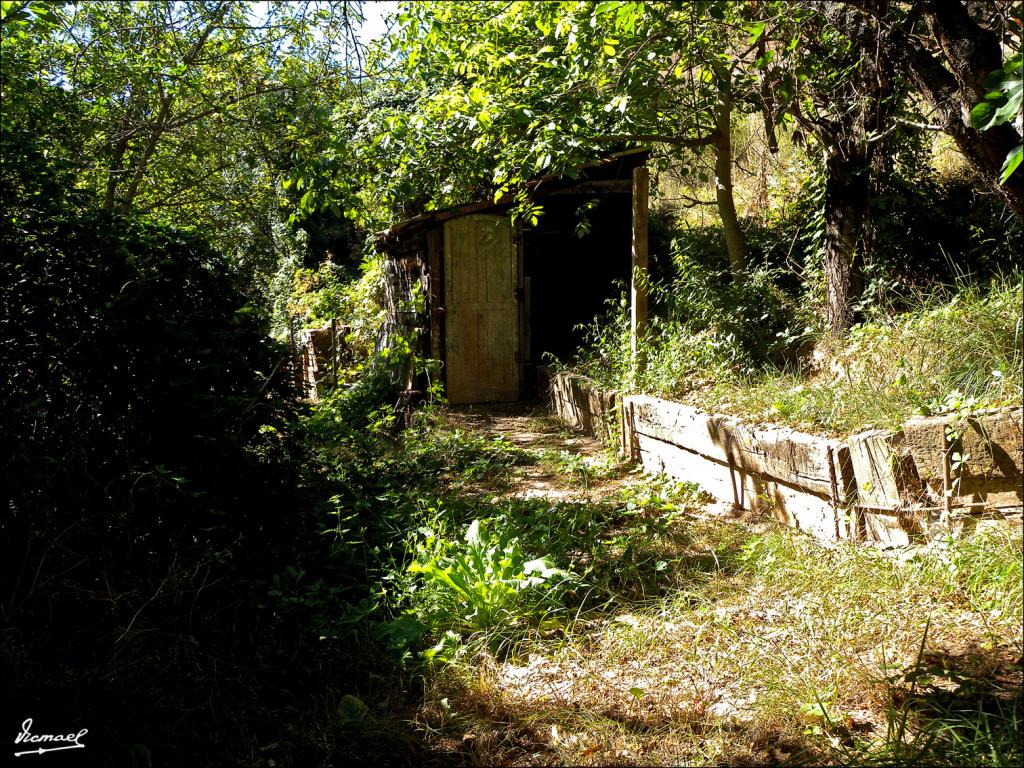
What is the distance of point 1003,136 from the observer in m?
4.37

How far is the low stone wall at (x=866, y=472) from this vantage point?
3.61 meters

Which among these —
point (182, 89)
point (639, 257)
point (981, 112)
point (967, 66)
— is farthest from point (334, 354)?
point (981, 112)

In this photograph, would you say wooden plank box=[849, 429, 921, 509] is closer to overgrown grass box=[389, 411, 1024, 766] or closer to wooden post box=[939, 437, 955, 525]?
wooden post box=[939, 437, 955, 525]

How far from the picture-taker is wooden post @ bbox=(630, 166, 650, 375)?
743cm

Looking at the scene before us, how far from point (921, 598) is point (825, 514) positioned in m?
1.00

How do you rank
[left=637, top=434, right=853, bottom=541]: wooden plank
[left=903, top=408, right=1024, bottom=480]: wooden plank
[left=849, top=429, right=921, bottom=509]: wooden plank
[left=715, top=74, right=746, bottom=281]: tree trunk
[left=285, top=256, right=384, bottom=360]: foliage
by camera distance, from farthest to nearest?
[left=285, top=256, right=384, bottom=360]: foliage → [left=715, top=74, right=746, bottom=281]: tree trunk → [left=637, top=434, right=853, bottom=541]: wooden plank → [left=849, top=429, right=921, bottom=509]: wooden plank → [left=903, top=408, right=1024, bottom=480]: wooden plank

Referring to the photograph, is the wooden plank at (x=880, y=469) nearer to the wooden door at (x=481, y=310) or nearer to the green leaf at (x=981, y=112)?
the green leaf at (x=981, y=112)

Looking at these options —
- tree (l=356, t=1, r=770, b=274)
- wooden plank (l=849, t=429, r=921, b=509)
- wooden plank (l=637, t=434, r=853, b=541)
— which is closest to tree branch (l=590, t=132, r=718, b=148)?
tree (l=356, t=1, r=770, b=274)

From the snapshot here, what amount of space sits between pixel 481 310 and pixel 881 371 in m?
6.17

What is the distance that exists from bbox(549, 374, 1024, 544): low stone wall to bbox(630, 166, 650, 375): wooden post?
1539mm

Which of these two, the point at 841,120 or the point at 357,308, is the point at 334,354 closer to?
the point at 357,308

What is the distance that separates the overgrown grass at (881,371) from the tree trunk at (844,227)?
43 cm

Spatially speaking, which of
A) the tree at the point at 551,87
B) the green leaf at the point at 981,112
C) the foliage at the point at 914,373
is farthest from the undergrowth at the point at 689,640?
the tree at the point at 551,87

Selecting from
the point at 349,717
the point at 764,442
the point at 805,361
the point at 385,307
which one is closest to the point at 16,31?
the point at 349,717
